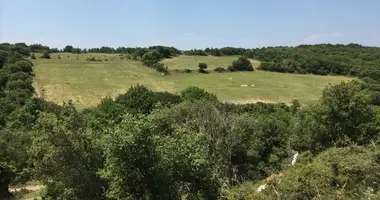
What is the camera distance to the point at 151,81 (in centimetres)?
10531

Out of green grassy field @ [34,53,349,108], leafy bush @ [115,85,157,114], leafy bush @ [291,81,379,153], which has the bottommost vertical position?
green grassy field @ [34,53,349,108]

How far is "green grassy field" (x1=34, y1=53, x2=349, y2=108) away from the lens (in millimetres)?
93250

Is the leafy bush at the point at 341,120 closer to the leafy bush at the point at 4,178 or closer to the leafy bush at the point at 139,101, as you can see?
the leafy bush at the point at 4,178

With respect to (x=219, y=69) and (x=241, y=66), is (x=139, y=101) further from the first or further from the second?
(x=241, y=66)

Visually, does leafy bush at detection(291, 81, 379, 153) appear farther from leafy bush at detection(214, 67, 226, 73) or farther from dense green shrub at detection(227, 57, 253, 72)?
dense green shrub at detection(227, 57, 253, 72)

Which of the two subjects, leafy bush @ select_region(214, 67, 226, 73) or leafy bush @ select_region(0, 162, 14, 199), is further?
leafy bush @ select_region(214, 67, 226, 73)

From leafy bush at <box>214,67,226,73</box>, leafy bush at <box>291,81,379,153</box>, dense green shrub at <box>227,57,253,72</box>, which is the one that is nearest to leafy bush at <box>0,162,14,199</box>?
leafy bush at <box>291,81,379,153</box>

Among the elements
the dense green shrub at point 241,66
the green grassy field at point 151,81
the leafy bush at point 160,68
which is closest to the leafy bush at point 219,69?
the green grassy field at point 151,81

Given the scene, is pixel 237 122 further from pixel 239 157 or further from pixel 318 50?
pixel 318 50

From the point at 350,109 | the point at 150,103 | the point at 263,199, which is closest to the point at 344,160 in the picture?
the point at 263,199

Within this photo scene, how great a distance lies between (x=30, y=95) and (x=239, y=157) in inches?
2349

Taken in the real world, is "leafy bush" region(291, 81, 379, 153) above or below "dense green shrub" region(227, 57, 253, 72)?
above

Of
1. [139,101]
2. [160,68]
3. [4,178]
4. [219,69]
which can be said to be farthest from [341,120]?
[160,68]

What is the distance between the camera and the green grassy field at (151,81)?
306 ft
